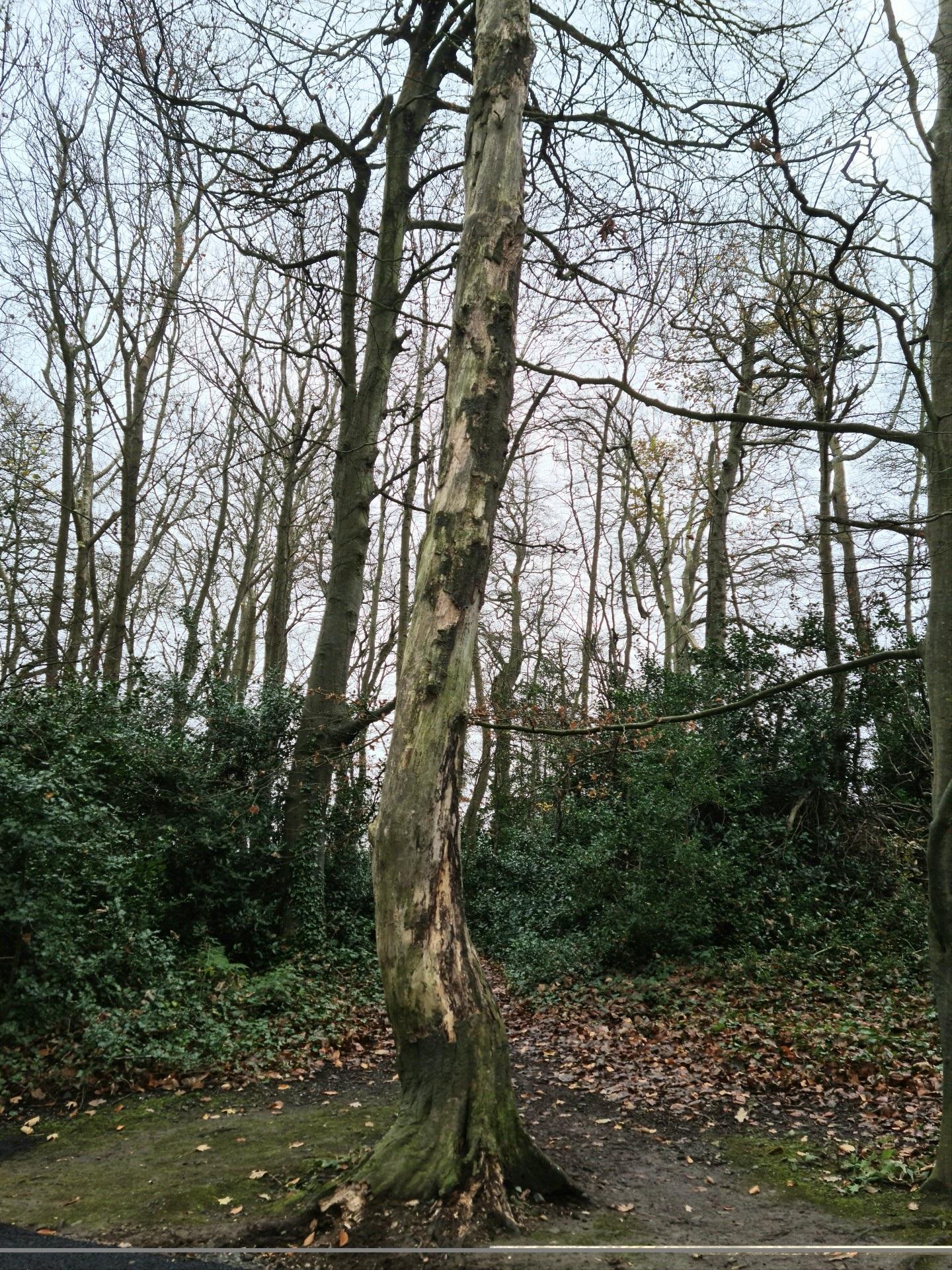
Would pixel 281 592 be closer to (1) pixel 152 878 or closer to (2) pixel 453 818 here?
(1) pixel 152 878

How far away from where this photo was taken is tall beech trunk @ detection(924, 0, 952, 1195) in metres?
3.77

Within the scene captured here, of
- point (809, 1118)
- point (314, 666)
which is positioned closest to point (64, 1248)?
point (809, 1118)

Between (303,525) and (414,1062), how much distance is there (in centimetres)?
1375

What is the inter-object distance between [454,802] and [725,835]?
696 centimetres

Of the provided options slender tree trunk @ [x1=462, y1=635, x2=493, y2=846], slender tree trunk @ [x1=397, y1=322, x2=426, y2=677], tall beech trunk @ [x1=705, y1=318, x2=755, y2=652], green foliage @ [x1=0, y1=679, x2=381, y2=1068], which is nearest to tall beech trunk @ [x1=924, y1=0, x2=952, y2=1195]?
green foliage @ [x1=0, y1=679, x2=381, y2=1068]

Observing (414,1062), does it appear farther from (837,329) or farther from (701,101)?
(701,101)

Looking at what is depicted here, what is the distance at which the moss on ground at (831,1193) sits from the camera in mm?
3529

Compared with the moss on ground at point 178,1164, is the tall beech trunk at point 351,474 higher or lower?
higher

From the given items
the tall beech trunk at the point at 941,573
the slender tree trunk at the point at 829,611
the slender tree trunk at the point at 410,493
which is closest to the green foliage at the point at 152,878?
the slender tree trunk at the point at 410,493

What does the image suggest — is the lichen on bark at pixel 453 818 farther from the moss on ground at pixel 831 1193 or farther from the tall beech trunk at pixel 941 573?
the tall beech trunk at pixel 941 573

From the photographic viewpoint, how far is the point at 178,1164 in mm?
4707

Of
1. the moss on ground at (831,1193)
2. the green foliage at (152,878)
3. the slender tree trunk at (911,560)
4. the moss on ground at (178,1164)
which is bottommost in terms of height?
the moss on ground at (178,1164)

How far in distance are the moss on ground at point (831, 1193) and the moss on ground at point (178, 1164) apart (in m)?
2.08

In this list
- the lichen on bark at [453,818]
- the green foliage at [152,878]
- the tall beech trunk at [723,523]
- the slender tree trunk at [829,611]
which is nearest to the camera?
the lichen on bark at [453,818]
